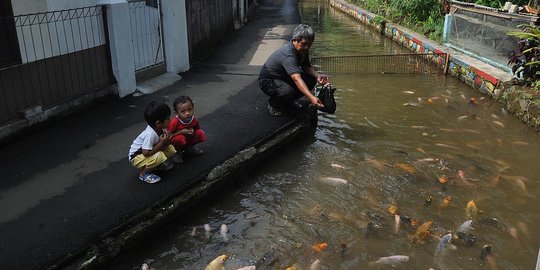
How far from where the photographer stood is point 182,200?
5234 millimetres

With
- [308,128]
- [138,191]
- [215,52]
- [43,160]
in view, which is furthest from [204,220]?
[215,52]

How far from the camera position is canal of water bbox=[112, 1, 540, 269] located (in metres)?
4.94

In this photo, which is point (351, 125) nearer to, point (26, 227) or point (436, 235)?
point (436, 235)

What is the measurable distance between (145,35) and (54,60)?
2.63 metres

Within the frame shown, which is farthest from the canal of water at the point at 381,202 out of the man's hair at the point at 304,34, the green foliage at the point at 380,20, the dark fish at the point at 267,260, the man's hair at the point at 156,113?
the green foliage at the point at 380,20

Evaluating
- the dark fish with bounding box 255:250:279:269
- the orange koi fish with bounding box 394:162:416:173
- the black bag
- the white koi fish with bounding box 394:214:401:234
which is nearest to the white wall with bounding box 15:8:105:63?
the black bag

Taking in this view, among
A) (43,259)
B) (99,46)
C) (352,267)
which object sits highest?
(99,46)

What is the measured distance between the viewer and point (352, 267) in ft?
15.7

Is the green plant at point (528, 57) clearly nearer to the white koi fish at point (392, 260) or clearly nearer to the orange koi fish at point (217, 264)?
the white koi fish at point (392, 260)

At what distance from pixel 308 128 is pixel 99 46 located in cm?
382

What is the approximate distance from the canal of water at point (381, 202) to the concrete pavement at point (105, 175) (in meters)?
0.32

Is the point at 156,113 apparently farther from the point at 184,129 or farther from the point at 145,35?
the point at 145,35

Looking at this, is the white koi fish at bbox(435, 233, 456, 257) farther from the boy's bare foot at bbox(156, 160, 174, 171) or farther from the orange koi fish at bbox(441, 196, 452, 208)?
the boy's bare foot at bbox(156, 160, 174, 171)

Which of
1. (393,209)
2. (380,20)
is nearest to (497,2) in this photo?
(380,20)
